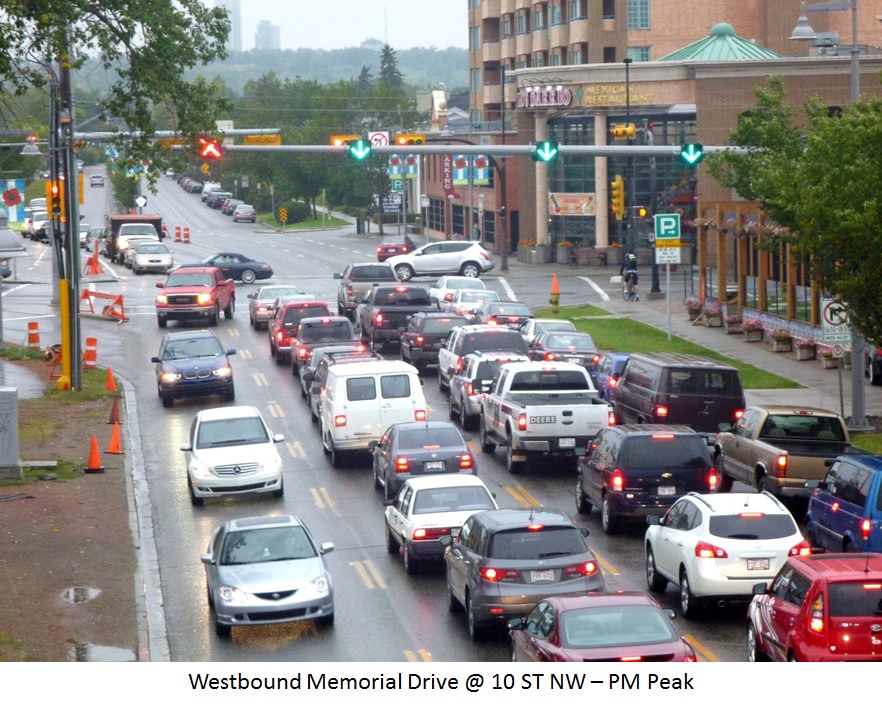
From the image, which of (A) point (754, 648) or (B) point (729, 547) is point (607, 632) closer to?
(A) point (754, 648)

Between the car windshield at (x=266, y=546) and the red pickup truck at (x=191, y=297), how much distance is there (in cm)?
3101

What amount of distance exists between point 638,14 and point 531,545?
2813 inches

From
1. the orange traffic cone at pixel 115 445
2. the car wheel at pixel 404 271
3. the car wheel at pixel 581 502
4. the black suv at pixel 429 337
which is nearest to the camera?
the car wheel at pixel 581 502

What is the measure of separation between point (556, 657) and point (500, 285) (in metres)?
50.6

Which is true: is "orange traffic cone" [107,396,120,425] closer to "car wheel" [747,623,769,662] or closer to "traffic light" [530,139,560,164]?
"traffic light" [530,139,560,164]

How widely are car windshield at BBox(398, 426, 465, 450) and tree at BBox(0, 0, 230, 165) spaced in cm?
712

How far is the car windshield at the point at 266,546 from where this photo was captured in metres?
17.9

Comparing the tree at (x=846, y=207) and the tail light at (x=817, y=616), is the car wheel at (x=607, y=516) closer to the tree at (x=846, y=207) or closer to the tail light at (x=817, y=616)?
the tree at (x=846, y=207)

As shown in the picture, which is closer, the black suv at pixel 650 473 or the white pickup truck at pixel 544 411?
the black suv at pixel 650 473

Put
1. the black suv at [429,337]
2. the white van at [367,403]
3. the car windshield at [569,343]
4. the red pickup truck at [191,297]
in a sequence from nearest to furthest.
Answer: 1. the white van at [367,403]
2. the car windshield at [569,343]
3. the black suv at [429,337]
4. the red pickup truck at [191,297]

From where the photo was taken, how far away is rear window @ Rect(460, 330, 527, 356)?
34688 millimetres

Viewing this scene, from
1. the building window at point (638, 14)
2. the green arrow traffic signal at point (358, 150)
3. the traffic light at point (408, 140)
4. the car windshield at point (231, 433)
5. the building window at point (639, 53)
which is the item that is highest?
the building window at point (638, 14)

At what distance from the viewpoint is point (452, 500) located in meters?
20.3

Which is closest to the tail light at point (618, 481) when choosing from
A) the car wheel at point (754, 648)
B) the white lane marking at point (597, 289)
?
the car wheel at point (754, 648)
